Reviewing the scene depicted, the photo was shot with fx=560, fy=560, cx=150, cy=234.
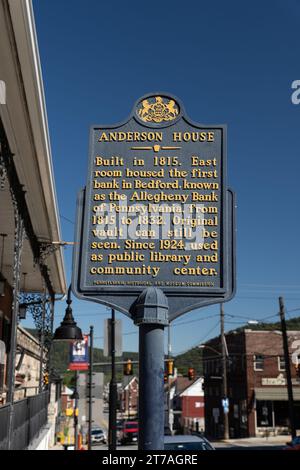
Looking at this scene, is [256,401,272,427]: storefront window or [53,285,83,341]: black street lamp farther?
[256,401,272,427]: storefront window

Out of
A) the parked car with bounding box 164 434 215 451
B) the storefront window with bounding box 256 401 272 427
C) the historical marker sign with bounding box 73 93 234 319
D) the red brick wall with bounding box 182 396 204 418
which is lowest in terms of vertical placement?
the red brick wall with bounding box 182 396 204 418

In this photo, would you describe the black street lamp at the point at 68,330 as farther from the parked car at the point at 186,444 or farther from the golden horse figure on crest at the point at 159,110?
the golden horse figure on crest at the point at 159,110

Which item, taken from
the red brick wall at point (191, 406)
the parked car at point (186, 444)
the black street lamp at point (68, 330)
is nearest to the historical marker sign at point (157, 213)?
the black street lamp at point (68, 330)

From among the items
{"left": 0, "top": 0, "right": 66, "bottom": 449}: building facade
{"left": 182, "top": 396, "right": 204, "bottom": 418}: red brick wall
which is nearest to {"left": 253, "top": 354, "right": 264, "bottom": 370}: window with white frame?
{"left": 182, "top": 396, "right": 204, "bottom": 418}: red brick wall

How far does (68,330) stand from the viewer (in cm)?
1246

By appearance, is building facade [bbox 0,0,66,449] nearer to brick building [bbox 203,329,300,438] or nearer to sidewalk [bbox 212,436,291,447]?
sidewalk [bbox 212,436,291,447]

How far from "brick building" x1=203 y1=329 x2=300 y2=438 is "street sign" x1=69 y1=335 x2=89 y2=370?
22682 millimetres

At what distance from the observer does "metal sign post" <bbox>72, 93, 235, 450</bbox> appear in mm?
5789

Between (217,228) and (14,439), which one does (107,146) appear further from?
(14,439)

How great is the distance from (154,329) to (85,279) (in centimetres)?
88

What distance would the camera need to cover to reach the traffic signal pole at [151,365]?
17.7 feet

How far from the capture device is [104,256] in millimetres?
5859

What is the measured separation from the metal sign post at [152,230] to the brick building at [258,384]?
39683 mm

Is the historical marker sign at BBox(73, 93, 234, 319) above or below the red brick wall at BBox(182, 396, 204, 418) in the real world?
above
